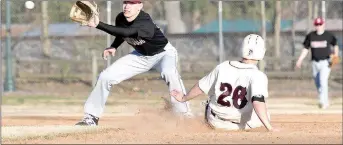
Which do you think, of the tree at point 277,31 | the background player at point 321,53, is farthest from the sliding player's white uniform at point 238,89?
the tree at point 277,31

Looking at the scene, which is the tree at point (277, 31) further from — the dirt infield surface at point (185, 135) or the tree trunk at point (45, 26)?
the dirt infield surface at point (185, 135)

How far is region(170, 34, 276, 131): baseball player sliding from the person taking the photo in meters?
9.42

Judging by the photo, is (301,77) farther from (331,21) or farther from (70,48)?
(70,48)

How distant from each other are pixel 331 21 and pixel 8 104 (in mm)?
11473

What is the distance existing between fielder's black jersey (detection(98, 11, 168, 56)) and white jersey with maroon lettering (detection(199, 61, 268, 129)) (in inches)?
53.3

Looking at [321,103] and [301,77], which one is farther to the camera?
[301,77]

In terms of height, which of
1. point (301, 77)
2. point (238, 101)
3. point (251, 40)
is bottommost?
point (301, 77)

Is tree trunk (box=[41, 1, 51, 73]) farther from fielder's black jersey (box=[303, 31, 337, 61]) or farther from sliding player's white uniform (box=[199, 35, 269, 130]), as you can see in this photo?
sliding player's white uniform (box=[199, 35, 269, 130])

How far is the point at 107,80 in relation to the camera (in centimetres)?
1125

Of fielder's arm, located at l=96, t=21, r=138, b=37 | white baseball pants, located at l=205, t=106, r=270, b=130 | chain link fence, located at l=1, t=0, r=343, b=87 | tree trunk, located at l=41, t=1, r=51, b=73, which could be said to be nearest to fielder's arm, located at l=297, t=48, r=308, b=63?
chain link fence, located at l=1, t=0, r=343, b=87

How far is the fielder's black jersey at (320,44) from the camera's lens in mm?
18156

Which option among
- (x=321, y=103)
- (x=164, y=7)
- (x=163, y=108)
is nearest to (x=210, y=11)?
(x=164, y=7)

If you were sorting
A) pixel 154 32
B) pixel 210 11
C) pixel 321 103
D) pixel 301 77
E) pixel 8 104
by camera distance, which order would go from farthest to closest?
pixel 210 11 < pixel 301 77 < pixel 8 104 < pixel 321 103 < pixel 154 32

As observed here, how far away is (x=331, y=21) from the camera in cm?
2836
